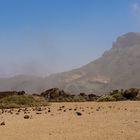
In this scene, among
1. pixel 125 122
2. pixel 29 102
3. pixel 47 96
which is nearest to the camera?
pixel 125 122

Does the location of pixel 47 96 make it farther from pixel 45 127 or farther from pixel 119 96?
pixel 45 127

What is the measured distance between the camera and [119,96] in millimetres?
42875

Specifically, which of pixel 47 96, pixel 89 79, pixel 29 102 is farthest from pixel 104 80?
pixel 29 102

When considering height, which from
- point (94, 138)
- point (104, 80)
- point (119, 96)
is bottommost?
point (94, 138)

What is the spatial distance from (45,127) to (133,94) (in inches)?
1106

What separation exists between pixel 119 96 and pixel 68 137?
29.3m

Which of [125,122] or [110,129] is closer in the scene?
[110,129]

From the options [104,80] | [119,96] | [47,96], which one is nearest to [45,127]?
[119,96]

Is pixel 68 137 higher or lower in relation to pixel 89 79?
lower

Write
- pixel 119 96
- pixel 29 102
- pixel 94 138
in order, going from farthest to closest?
1. pixel 119 96
2. pixel 29 102
3. pixel 94 138

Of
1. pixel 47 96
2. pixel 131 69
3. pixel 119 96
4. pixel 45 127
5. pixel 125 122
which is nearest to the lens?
pixel 45 127

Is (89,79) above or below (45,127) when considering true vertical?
above

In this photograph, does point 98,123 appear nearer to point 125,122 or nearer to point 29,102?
point 125,122

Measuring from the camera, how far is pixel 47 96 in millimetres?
50719
